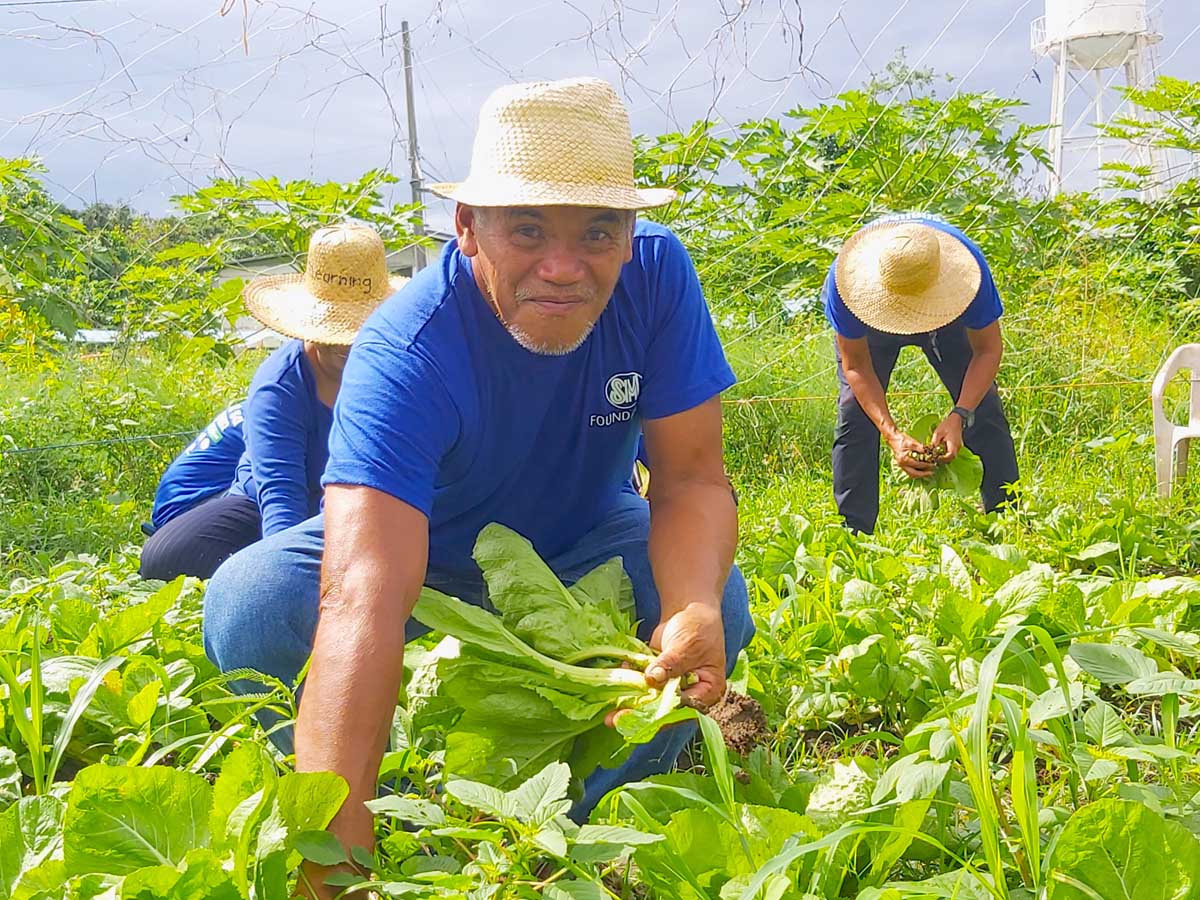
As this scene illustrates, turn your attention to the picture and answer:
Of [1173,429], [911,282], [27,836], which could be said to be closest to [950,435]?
[911,282]

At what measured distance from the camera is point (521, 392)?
6.61ft

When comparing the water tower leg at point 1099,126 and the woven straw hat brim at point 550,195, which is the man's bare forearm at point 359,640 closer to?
the woven straw hat brim at point 550,195

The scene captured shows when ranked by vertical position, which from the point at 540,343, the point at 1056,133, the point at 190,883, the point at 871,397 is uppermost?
the point at 1056,133

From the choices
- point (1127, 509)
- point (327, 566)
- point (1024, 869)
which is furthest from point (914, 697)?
point (1127, 509)

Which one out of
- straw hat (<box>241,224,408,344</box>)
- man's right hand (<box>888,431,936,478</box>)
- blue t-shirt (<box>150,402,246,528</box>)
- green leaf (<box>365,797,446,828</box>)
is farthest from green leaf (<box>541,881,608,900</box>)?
man's right hand (<box>888,431,936,478</box>)

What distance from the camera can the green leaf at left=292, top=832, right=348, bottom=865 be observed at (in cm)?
136

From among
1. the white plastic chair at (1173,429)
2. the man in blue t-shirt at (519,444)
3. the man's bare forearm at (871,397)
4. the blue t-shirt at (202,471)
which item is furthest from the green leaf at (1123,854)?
the white plastic chair at (1173,429)

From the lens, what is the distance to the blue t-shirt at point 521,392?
6.04ft

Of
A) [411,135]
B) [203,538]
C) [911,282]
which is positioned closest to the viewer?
[203,538]

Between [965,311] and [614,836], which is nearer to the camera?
[614,836]

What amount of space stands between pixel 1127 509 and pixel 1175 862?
2417 mm

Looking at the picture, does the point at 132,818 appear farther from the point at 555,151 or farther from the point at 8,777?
the point at 555,151

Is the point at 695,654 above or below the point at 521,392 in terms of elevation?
below

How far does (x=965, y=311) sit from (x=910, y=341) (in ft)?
1.24
